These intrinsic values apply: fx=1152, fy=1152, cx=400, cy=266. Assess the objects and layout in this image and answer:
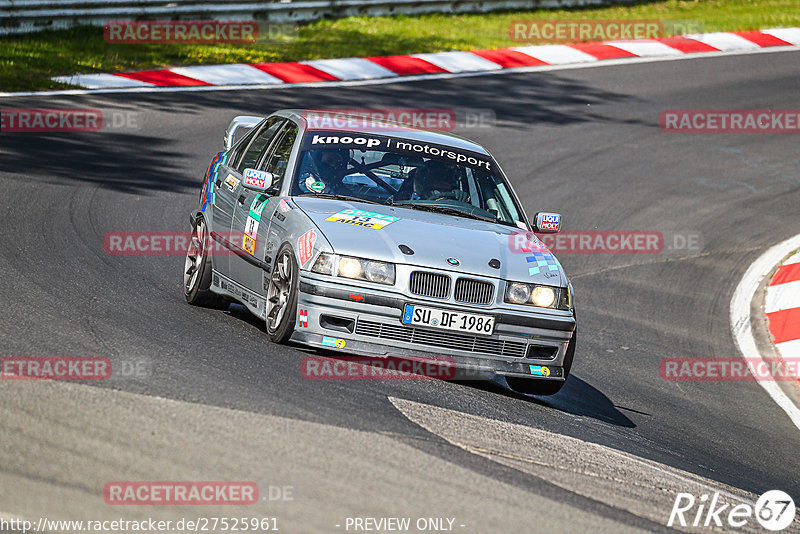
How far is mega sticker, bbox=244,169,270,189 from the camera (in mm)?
8008

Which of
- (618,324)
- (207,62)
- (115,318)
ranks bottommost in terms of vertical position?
(618,324)

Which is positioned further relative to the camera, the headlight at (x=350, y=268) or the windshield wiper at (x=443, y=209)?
the windshield wiper at (x=443, y=209)

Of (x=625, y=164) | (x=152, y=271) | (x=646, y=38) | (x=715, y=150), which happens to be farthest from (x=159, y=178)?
(x=646, y=38)

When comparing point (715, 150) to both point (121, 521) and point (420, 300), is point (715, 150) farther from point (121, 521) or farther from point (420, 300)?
point (121, 521)

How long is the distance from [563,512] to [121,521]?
73.6 inches

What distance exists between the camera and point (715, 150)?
58.4 ft

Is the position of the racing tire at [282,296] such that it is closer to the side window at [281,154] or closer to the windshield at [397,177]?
the windshield at [397,177]

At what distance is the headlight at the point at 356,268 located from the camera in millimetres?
7164

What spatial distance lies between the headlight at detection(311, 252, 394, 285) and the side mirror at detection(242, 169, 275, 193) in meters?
1.05

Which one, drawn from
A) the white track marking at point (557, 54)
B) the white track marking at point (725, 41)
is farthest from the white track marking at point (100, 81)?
the white track marking at point (725, 41)

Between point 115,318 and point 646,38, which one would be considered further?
point 646,38

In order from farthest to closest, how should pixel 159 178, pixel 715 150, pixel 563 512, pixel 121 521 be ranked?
1. pixel 715 150
2. pixel 159 178
3. pixel 563 512
4. pixel 121 521

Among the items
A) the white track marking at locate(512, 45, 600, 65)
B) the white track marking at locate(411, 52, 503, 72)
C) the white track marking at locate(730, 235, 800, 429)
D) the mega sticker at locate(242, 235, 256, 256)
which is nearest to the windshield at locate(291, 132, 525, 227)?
the mega sticker at locate(242, 235, 256, 256)

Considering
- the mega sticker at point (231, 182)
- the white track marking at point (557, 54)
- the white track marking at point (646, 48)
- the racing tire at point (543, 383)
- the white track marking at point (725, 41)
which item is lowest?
Answer: the racing tire at point (543, 383)
